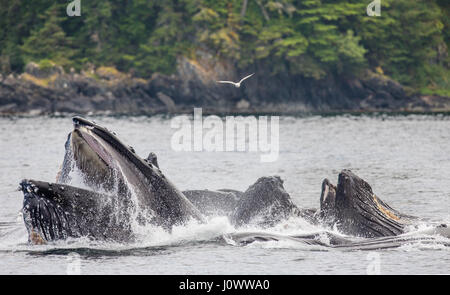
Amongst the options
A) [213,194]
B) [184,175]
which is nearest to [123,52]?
[184,175]

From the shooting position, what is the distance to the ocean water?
16.5 m

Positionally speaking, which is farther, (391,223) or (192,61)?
(192,61)

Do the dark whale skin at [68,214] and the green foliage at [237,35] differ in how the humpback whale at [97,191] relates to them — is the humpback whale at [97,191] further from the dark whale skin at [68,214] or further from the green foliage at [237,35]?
the green foliage at [237,35]

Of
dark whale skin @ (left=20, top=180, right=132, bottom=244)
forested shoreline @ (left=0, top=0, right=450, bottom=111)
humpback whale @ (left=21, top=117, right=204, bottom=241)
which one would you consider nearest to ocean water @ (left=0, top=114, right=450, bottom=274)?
dark whale skin @ (left=20, top=180, right=132, bottom=244)

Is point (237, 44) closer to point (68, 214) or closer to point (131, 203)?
point (131, 203)

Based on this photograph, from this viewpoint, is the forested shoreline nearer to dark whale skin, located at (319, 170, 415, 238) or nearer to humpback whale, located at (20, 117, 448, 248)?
humpback whale, located at (20, 117, 448, 248)

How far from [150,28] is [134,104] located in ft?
40.2

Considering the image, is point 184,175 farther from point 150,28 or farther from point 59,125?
point 150,28

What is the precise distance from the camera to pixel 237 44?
10056 cm

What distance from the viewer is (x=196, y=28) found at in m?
101

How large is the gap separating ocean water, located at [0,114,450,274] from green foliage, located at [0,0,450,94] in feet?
75.7

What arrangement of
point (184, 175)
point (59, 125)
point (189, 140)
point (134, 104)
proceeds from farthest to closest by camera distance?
point (134, 104) → point (59, 125) → point (189, 140) → point (184, 175)

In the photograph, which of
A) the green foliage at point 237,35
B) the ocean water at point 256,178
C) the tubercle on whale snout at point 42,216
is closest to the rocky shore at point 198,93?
the green foliage at point 237,35

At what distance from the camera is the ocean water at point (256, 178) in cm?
1653
